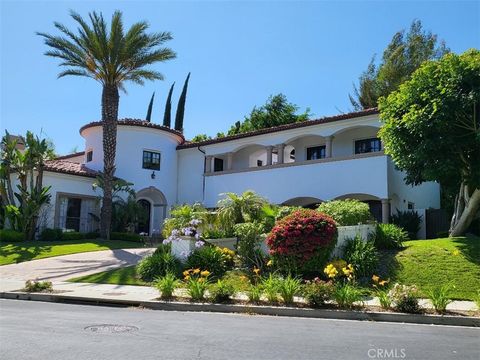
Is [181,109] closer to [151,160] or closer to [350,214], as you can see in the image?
[151,160]

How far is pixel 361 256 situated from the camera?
13.7 meters

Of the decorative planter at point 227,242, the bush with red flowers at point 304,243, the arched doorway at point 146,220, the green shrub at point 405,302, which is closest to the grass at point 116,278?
the decorative planter at point 227,242

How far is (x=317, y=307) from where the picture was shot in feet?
35.9

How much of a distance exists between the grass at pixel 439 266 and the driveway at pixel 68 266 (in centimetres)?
976

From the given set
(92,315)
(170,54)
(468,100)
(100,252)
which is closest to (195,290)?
(92,315)

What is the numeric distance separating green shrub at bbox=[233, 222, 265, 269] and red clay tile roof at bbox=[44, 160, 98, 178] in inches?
588

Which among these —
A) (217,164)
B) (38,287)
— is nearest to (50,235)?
(217,164)

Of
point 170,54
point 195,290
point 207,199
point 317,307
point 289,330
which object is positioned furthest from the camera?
point 207,199

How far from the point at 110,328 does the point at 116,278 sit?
770cm

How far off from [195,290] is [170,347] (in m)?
5.32

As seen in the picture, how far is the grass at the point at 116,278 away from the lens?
50.3 feet

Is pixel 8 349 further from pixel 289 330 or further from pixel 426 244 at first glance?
pixel 426 244

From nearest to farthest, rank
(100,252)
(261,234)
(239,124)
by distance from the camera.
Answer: (261,234) → (100,252) → (239,124)

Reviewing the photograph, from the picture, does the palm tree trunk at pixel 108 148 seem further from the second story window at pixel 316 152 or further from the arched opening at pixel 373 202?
the arched opening at pixel 373 202
